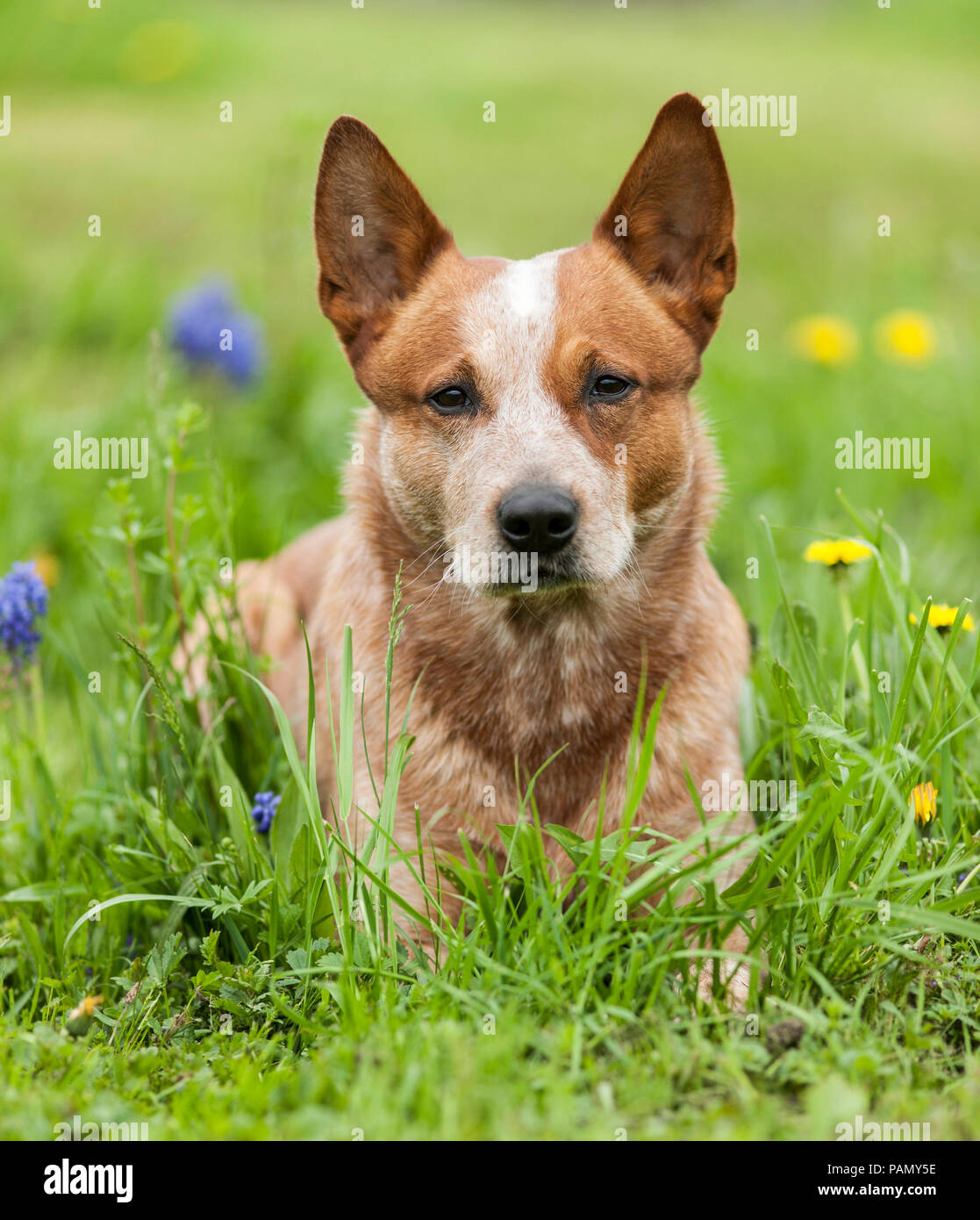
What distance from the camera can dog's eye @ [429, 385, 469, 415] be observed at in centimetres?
283

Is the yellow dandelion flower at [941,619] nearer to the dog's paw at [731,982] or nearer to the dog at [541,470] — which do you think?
the dog at [541,470]

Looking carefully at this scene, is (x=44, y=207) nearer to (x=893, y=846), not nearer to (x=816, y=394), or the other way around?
(x=816, y=394)

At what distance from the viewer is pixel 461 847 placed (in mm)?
2754

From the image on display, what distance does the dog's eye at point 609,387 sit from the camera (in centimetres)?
279

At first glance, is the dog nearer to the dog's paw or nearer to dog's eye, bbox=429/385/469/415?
dog's eye, bbox=429/385/469/415

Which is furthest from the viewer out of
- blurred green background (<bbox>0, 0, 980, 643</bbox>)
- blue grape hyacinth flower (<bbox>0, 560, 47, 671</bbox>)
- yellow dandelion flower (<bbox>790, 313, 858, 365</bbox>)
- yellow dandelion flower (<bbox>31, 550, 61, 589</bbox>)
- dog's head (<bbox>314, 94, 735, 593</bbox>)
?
yellow dandelion flower (<bbox>790, 313, 858, 365</bbox>)

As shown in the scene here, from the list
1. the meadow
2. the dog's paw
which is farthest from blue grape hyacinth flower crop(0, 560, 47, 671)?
the dog's paw

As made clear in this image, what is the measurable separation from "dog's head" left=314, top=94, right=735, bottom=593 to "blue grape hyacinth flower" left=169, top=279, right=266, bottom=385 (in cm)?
229

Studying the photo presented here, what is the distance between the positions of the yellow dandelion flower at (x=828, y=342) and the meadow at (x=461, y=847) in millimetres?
31

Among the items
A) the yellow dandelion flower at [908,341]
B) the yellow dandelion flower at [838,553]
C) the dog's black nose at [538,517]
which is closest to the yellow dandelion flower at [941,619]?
the yellow dandelion flower at [838,553]

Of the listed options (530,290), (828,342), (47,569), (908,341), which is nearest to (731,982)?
(530,290)

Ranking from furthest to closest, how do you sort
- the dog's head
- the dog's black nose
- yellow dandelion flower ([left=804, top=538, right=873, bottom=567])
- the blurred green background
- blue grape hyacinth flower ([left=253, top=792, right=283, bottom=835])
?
the blurred green background, yellow dandelion flower ([left=804, top=538, right=873, bottom=567]), blue grape hyacinth flower ([left=253, top=792, right=283, bottom=835]), the dog's head, the dog's black nose
